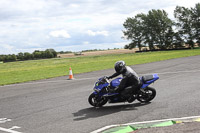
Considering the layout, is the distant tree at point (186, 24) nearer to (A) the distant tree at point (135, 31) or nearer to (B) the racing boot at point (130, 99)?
(A) the distant tree at point (135, 31)

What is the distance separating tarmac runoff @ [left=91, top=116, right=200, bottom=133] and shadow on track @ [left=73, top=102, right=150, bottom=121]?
1.33 meters

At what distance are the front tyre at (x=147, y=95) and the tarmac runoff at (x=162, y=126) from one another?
2132 millimetres

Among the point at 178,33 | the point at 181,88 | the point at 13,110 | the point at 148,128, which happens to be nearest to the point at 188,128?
the point at 148,128

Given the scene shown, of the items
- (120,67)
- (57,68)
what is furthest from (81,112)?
(57,68)

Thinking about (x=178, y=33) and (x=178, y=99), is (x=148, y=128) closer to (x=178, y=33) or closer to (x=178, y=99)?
(x=178, y=99)

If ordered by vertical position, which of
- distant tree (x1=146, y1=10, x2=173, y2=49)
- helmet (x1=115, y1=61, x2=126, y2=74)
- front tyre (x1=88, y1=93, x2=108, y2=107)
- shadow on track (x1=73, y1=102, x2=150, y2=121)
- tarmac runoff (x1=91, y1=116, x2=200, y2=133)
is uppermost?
distant tree (x1=146, y1=10, x2=173, y2=49)

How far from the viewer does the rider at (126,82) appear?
25.7ft

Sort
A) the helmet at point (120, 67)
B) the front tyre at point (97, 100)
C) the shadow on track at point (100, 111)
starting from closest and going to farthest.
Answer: the shadow on track at point (100, 111) < the helmet at point (120, 67) < the front tyre at point (97, 100)

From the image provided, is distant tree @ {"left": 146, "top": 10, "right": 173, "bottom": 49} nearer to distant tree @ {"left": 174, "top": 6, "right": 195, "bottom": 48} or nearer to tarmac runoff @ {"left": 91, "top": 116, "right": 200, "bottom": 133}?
distant tree @ {"left": 174, "top": 6, "right": 195, "bottom": 48}

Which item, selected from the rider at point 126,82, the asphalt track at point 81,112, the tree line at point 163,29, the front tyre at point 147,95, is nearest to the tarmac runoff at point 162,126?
the asphalt track at point 81,112

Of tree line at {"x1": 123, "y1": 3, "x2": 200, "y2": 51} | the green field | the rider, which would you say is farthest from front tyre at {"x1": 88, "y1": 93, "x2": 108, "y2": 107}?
tree line at {"x1": 123, "y1": 3, "x2": 200, "y2": 51}

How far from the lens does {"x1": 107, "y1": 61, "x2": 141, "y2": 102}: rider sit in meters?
7.84

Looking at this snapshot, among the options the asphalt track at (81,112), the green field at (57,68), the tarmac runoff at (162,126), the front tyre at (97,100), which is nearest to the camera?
the tarmac runoff at (162,126)

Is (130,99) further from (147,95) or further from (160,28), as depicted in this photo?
(160,28)
